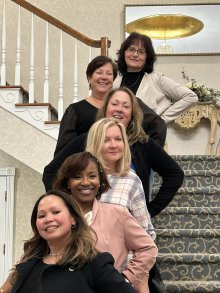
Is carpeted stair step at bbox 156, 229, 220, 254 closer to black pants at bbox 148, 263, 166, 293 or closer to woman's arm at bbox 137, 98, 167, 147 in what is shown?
woman's arm at bbox 137, 98, 167, 147

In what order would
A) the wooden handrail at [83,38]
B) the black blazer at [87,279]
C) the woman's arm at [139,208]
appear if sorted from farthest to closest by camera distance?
the wooden handrail at [83,38] < the woman's arm at [139,208] < the black blazer at [87,279]

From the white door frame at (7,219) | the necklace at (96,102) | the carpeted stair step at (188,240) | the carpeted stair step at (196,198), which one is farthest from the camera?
the white door frame at (7,219)

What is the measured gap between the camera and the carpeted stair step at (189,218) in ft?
13.0

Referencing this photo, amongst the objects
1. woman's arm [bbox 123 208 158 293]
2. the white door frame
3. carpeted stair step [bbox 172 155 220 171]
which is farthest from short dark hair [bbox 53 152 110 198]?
the white door frame

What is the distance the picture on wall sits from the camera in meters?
7.36

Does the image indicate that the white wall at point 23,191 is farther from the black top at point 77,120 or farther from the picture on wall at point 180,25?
the black top at point 77,120

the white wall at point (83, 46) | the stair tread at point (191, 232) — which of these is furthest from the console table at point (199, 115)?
the stair tread at point (191, 232)

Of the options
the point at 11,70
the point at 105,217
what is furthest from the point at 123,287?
the point at 11,70

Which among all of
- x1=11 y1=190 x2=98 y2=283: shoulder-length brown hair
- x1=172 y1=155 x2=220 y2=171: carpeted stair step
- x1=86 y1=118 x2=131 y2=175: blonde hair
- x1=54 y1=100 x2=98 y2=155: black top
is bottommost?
x1=11 y1=190 x2=98 y2=283: shoulder-length brown hair

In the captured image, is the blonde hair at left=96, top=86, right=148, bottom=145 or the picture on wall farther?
the picture on wall

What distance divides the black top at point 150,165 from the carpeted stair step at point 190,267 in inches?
37.9

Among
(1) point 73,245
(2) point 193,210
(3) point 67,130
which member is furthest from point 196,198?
(1) point 73,245

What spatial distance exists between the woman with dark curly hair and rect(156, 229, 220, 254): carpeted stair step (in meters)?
0.76

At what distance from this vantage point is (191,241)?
371 centimetres
